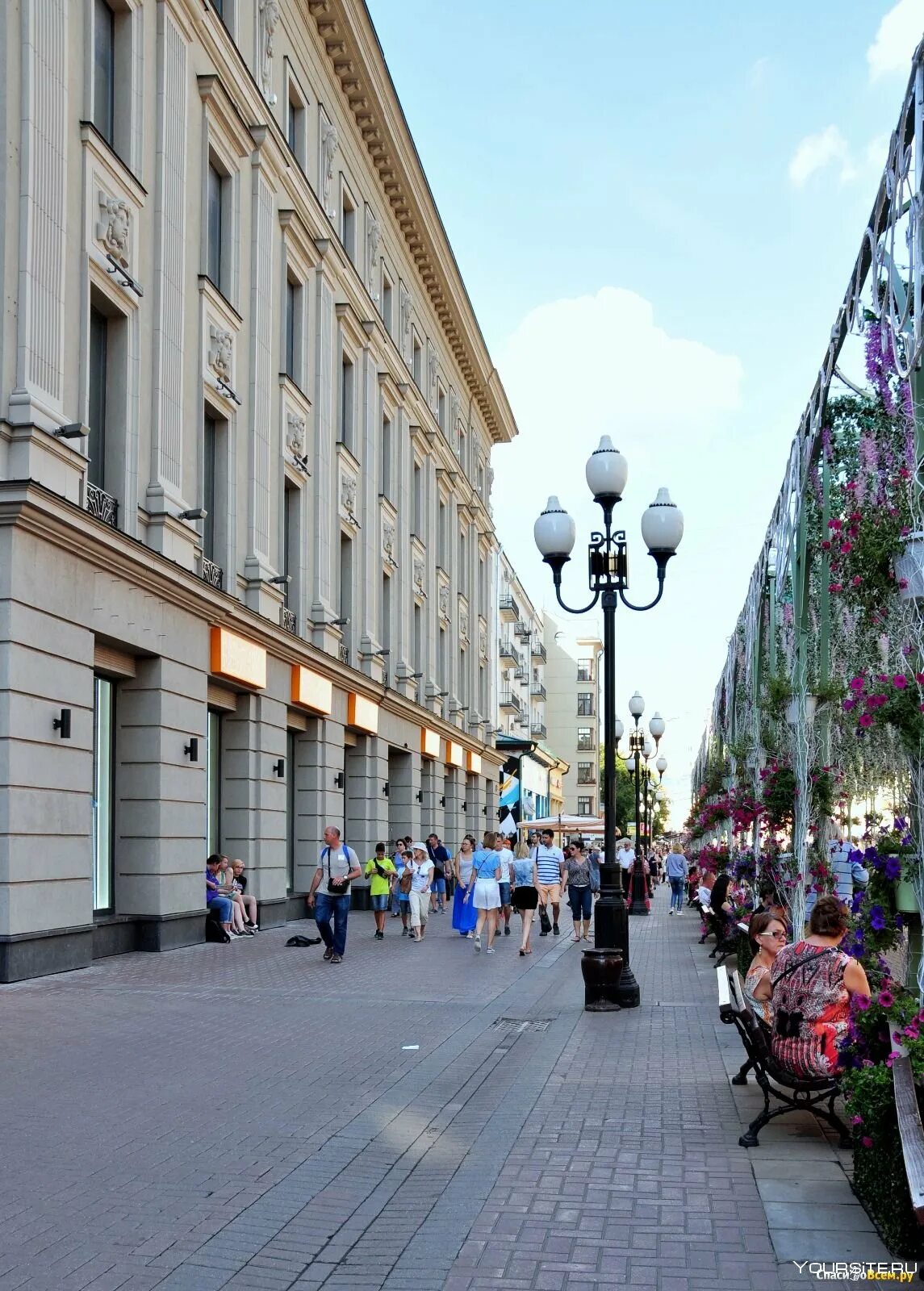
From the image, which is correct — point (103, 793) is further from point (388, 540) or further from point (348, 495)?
point (388, 540)

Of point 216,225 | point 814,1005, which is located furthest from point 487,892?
point 814,1005

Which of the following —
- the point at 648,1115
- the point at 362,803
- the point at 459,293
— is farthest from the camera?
the point at 459,293

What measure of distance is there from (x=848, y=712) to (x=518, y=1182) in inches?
115

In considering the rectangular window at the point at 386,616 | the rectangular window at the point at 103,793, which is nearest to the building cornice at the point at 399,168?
the rectangular window at the point at 386,616

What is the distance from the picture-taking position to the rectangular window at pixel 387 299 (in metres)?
36.5

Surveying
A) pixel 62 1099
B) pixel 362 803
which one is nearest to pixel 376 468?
pixel 362 803

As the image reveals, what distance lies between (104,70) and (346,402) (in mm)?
14001

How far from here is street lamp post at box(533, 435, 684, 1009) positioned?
13961mm

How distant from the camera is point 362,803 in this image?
3288cm

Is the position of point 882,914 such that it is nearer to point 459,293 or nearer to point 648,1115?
point 648,1115

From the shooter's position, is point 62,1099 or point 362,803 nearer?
point 62,1099

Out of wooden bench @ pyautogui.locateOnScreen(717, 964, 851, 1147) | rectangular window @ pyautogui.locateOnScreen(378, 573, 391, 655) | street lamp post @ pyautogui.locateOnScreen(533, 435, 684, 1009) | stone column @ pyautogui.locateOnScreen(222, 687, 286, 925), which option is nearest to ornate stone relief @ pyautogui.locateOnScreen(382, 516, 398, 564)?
rectangular window @ pyautogui.locateOnScreen(378, 573, 391, 655)

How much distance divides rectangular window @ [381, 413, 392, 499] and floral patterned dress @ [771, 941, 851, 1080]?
29.2 metres

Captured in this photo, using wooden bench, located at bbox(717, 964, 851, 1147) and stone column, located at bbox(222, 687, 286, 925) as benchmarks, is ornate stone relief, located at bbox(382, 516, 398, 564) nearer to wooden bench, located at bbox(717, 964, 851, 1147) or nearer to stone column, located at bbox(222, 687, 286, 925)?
stone column, located at bbox(222, 687, 286, 925)
